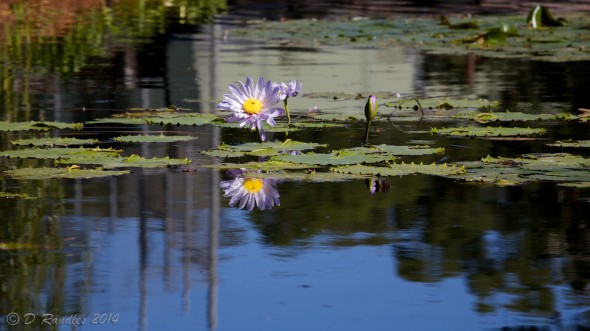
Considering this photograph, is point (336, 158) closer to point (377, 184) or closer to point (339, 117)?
point (377, 184)

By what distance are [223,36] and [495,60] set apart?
3.64 meters

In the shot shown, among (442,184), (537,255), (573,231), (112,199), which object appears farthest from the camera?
(442,184)

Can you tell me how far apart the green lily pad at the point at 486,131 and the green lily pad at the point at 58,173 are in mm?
2040

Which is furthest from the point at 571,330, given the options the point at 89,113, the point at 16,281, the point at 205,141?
the point at 89,113

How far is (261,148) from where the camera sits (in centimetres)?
643

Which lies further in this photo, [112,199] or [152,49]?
[152,49]

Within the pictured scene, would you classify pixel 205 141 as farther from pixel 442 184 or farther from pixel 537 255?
pixel 537 255

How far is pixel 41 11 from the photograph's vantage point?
1919cm

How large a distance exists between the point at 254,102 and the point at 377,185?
1157 millimetres

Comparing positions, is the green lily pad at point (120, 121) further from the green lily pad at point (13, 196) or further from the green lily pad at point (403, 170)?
the green lily pad at point (13, 196)

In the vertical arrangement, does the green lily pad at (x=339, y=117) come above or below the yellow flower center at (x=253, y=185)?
above

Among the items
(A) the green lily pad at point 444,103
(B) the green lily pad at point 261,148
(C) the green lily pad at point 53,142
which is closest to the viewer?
(B) the green lily pad at point 261,148

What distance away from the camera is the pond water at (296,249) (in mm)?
3623

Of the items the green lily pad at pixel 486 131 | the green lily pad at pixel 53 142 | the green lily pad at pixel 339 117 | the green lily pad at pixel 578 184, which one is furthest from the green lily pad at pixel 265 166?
the green lily pad at pixel 339 117
